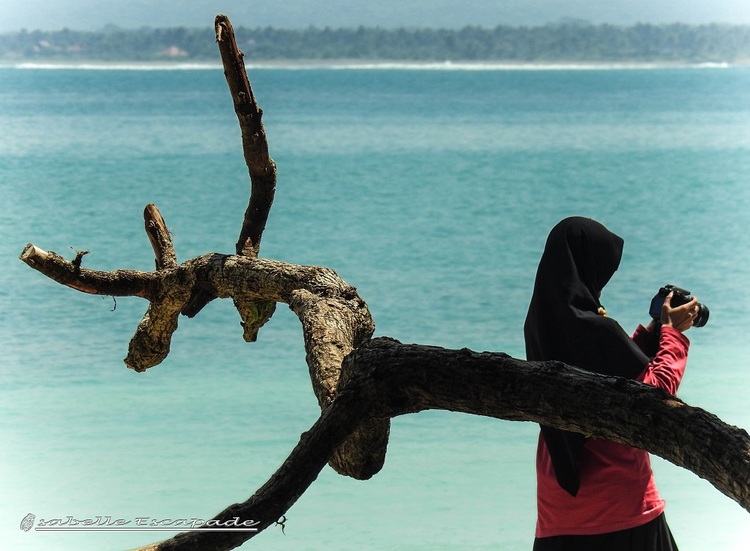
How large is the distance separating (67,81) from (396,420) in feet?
178

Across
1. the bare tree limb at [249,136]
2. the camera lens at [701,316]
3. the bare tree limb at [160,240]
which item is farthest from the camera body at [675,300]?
the bare tree limb at [160,240]

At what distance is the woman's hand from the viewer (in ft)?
7.87

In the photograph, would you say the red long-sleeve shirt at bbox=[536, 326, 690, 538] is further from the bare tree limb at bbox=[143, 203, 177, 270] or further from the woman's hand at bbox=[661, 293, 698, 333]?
the bare tree limb at bbox=[143, 203, 177, 270]

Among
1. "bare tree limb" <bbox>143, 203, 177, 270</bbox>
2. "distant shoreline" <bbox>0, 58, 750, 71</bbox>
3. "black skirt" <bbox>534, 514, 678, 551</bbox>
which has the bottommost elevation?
"distant shoreline" <bbox>0, 58, 750, 71</bbox>

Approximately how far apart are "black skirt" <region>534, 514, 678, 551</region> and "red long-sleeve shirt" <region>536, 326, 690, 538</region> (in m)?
0.02

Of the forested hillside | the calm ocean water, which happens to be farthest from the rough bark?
the forested hillside

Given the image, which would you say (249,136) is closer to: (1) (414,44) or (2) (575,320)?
(2) (575,320)

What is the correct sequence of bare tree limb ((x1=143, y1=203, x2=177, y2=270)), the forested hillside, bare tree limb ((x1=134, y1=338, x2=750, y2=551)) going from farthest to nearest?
1. the forested hillside
2. bare tree limb ((x1=143, y1=203, x2=177, y2=270))
3. bare tree limb ((x1=134, y1=338, x2=750, y2=551))

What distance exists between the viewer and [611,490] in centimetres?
232

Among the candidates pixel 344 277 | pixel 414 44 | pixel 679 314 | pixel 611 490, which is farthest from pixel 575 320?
pixel 414 44

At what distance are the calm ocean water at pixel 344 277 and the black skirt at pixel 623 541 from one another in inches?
181

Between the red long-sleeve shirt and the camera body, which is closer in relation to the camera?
the red long-sleeve shirt

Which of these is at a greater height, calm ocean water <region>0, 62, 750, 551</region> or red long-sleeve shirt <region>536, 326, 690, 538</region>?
red long-sleeve shirt <region>536, 326, 690, 538</region>

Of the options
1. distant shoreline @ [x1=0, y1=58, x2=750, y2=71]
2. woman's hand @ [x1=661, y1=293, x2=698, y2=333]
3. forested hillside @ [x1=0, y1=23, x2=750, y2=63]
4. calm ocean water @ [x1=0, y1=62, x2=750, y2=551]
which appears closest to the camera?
woman's hand @ [x1=661, y1=293, x2=698, y2=333]
